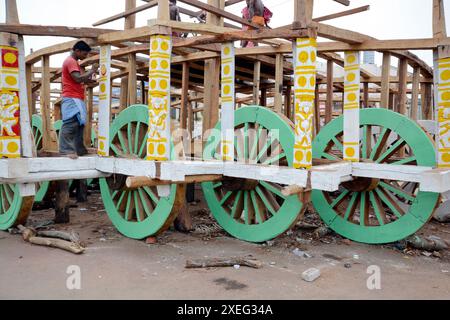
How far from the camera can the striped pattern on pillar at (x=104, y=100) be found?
215 inches

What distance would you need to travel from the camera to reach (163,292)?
3.79 metres

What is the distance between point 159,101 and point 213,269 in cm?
191

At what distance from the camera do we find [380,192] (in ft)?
17.5

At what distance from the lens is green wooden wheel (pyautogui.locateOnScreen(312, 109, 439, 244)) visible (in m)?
4.91

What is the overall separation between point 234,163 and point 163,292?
1853 millimetres

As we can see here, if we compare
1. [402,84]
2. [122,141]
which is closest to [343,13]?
[402,84]

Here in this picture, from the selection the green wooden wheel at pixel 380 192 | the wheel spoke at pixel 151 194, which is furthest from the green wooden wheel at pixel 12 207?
the green wooden wheel at pixel 380 192

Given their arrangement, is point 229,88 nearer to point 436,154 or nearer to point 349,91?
point 349,91

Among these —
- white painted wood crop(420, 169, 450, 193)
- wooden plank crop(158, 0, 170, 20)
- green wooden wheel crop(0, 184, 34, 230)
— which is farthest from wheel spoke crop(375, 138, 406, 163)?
green wooden wheel crop(0, 184, 34, 230)

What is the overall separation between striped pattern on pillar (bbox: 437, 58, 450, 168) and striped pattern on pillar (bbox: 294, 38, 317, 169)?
4.54 ft

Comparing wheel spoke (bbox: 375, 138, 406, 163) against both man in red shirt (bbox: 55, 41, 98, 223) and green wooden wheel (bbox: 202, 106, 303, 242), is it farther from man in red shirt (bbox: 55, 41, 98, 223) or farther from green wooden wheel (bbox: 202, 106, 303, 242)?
man in red shirt (bbox: 55, 41, 98, 223)

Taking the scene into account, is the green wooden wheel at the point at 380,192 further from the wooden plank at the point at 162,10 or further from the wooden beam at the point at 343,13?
the wooden plank at the point at 162,10

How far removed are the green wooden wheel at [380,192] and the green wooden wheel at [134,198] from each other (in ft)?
7.03

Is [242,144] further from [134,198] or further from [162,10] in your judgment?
[162,10]
